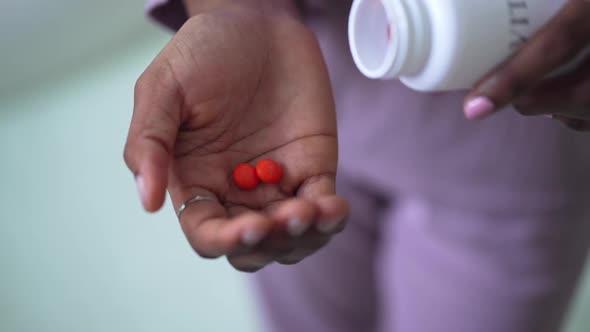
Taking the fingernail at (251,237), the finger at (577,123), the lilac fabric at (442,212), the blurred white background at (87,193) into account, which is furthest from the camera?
the blurred white background at (87,193)

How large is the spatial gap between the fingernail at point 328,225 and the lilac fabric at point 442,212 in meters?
0.24

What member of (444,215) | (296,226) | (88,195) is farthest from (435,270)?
(88,195)

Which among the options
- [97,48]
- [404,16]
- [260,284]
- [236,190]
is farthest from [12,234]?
[404,16]

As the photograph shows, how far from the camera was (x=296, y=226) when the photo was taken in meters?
0.28

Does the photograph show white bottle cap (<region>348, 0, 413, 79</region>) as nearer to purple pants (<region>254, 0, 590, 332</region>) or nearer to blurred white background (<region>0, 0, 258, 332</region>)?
purple pants (<region>254, 0, 590, 332</region>)

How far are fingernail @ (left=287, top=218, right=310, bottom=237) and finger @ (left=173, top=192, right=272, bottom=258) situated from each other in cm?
1

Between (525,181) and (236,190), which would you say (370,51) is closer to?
(236,190)

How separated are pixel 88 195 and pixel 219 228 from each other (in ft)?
2.80

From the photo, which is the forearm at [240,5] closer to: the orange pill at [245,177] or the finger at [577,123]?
the orange pill at [245,177]

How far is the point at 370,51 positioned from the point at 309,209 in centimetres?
14

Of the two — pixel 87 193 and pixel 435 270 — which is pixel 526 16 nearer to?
pixel 435 270

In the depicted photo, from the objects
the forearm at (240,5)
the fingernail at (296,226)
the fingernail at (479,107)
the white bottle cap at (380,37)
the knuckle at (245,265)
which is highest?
the forearm at (240,5)

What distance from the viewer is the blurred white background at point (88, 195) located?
86 cm

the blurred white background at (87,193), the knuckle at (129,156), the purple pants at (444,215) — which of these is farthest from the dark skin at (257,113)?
the blurred white background at (87,193)
